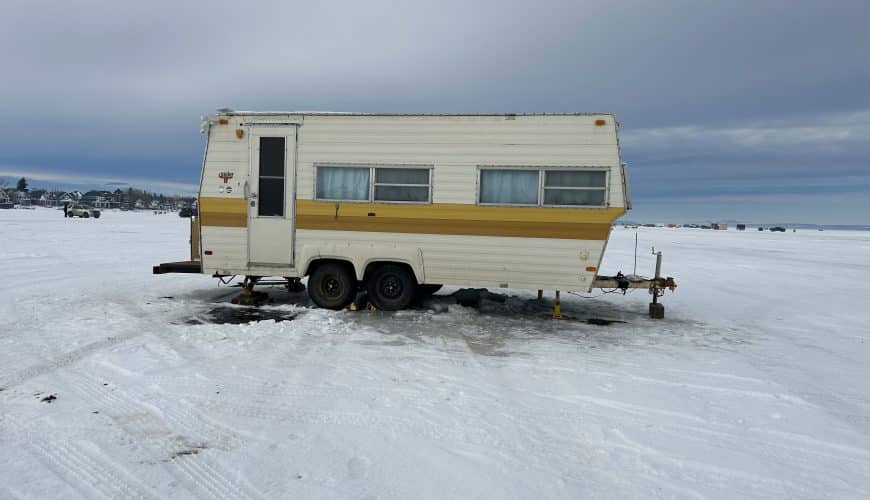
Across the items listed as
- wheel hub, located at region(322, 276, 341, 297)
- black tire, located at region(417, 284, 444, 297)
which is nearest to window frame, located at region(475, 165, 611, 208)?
black tire, located at region(417, 284, 444, 297)

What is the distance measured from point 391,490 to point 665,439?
2354 mm

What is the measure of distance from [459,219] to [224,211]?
417cm

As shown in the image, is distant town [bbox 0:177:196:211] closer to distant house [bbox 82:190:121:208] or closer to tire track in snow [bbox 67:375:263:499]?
distant house [bbox 82:190:121:208]

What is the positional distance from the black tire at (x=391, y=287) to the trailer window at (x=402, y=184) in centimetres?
123

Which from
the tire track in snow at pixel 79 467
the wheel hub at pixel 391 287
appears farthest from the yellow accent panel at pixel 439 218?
the tire track in snow at pixel 79 467

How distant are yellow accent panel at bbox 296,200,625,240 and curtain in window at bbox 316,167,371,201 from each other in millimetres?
155

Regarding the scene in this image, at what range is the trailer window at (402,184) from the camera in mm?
8469

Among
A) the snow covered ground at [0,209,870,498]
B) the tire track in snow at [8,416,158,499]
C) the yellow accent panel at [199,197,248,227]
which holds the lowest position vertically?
the tire track in snow at [8,416,158,499]

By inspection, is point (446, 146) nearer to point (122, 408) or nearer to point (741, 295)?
point (122, 408)

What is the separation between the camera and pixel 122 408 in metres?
4.39

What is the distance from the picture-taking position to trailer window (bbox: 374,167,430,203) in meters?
8.47

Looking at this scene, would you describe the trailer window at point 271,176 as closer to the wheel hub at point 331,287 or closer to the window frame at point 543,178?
the wheel hub at point 331,287

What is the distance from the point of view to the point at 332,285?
29.2 ft

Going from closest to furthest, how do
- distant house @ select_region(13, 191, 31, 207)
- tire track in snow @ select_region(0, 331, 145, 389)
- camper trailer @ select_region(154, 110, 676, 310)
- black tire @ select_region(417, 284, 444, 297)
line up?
tire track in snow @ select_region(0, 331, 145, 389)
camper trailer @ select_region(154, 110, 676, 310)
black tire @ select_region(417, 284, 444, 297)
distant house @ select_region(13, 191, 31, 207)
